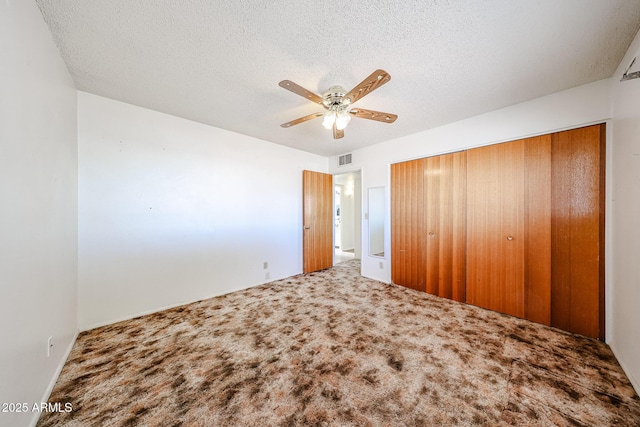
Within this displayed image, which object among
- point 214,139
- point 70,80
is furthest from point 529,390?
point 70,80

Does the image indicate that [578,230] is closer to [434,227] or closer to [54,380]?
[434,227]

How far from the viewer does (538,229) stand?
2408mm

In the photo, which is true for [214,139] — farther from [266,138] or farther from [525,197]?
[525,197]

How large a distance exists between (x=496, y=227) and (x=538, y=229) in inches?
14.5

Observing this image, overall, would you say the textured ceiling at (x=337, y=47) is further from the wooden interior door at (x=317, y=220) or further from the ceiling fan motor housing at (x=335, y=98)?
the wooden interior door at (x=317, y=220)

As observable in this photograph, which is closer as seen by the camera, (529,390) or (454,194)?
(529,390)

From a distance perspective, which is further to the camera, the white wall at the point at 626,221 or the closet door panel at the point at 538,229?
the closet door panel at the point at 538,229

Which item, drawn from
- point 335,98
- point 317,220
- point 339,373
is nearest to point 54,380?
point 339,373

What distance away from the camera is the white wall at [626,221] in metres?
1.60

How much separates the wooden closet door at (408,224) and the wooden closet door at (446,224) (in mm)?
96

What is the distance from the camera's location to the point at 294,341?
6.84 ft

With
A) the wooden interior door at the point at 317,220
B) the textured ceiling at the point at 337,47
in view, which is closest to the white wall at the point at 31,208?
the textured ceiling at the point at 337,47

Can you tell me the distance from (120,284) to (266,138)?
9.25 feet

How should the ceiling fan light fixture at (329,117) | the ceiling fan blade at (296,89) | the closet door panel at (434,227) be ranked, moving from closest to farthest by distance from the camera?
the ceiling fan blade at (296,89), the ceiling fan light fixture at (329,117), the closet door panel at (434,227)
